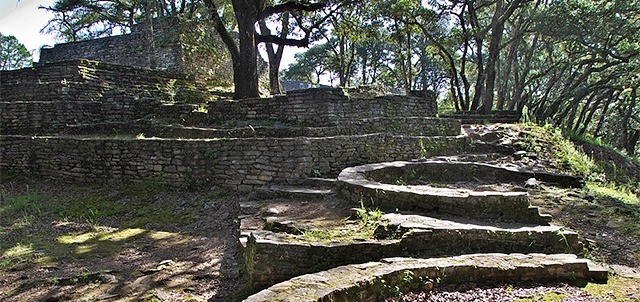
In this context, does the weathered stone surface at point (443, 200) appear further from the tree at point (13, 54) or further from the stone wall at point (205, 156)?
the tree at point (13, 54)

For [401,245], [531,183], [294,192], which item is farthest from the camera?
[531,183]

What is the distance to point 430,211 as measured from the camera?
5.16 meters

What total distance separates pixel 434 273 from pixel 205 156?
17.3 ft

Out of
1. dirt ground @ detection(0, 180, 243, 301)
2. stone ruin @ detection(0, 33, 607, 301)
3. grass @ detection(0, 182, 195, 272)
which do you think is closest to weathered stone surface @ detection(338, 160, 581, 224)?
stone ruin @ detection(0, 33, 607, 301)

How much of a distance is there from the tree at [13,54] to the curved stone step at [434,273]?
32055mm

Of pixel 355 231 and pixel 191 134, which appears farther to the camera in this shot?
pixel 191 134

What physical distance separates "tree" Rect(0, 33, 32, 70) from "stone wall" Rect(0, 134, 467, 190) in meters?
24.4

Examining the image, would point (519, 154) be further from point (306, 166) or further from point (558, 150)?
point (306, 166)

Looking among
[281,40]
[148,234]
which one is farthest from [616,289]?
[281,40]

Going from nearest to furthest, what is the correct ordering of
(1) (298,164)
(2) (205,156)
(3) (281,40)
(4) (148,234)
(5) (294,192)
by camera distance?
1. (4) (148,234)
2. (5) (294,192)
3. (1) (298,164)
4. (2) (205,156)
5. (3) (281,40)

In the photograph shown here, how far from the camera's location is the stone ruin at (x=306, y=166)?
3.90 metres

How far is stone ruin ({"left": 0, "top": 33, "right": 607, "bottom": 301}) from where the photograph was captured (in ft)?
12.8

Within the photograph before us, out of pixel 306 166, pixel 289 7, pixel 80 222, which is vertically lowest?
pixel 80 222

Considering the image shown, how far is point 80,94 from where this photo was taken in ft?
36.4
